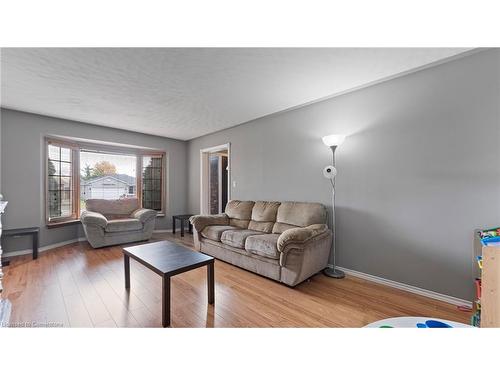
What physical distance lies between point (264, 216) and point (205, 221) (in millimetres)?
1021

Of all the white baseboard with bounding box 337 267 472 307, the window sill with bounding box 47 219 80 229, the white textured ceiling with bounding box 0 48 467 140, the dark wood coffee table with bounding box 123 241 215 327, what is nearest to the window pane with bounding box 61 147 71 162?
the white textured ceiling with bounding box 0 48 467 140

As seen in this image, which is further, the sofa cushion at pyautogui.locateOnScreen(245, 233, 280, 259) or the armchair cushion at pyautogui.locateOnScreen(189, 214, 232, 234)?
the armchair cushion at pyautogui.locateOnScreen(189, 214, 232, 234)

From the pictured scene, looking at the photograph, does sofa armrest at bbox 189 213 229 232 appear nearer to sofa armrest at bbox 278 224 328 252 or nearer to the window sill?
sofa armrest at bbox 278 224 328 252

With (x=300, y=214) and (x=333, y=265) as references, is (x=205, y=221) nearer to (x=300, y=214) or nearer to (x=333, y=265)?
(x=300, y=214)

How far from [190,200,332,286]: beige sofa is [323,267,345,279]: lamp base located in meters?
0.12

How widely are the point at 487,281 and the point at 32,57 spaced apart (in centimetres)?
397

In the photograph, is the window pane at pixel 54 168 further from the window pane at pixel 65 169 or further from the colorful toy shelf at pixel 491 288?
the colorful toy shelf at pixel 491 288

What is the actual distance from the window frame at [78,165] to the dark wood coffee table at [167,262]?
2793 millimetres

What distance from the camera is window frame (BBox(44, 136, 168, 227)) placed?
3.58 metres

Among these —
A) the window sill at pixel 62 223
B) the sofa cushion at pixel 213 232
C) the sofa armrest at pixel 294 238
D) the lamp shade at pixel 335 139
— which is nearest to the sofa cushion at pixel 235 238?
the sofa cushion at pixel 213 232

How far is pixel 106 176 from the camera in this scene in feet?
15.0

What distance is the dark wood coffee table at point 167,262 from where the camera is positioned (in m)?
1.57
